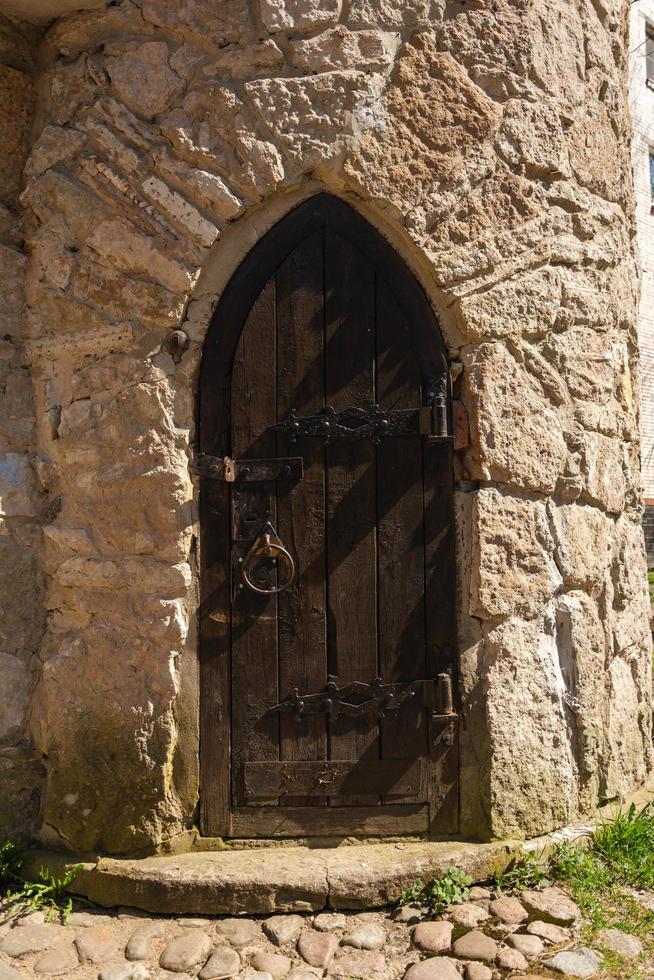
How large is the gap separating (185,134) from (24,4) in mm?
744

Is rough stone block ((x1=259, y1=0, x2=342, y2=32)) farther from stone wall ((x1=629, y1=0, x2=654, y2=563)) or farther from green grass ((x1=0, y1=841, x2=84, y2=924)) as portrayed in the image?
stone wall ((x1=629, y1=0, x2=654, y2=563))

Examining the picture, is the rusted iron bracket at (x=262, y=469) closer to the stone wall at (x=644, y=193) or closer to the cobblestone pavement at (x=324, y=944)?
the cobblestone pavement at (x=324, y=944)

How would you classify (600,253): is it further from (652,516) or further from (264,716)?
(652,516)

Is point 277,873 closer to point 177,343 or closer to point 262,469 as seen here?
point 262,469

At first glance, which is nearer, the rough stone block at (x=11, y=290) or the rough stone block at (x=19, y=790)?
the rough stone block at (x=19, y=790)

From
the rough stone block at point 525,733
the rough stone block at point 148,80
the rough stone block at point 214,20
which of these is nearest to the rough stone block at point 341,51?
the rough stone block at point 214,20

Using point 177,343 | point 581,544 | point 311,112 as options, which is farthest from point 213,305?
point 581,544

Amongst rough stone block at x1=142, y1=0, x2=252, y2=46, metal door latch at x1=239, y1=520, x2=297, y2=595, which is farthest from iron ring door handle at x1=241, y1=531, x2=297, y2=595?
rough stone block at x1=142, y1=0, x2=252, y2=46

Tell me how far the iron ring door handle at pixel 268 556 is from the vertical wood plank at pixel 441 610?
445mm

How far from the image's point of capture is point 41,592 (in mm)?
2826

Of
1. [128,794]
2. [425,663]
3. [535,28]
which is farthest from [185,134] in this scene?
[128,794]

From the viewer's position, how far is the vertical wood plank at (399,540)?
2.69m

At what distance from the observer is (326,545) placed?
2.70 meters

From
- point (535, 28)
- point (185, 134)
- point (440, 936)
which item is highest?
point (535, 28)
